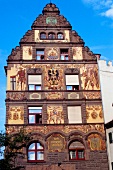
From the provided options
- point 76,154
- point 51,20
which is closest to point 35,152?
point 76,154

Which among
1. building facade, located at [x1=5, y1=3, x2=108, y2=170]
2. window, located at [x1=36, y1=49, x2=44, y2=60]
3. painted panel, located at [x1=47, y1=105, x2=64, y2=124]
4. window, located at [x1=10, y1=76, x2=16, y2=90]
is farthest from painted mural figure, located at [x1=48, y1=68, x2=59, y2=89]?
window, located at [x1=10, y1=76, x2=16, y2=90]

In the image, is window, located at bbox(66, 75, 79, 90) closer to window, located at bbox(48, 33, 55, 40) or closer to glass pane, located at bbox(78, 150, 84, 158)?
window, located at bbox(48, 33, 55, 40)

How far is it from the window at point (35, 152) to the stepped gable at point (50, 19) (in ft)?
35.5

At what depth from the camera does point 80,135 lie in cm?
2367

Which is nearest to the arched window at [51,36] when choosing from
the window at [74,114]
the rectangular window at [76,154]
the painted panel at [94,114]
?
the window at [74,114]

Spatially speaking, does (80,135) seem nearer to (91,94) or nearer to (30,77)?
(91,94)

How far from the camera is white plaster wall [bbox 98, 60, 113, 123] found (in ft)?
81.2

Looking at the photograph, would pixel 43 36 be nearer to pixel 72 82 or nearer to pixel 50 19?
pixel 50 19

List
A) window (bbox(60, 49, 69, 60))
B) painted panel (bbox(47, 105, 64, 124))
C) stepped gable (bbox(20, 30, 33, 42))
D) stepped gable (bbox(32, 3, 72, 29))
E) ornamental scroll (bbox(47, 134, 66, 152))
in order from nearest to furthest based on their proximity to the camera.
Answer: ornamental scroll (bbox(47, 134, 66, 152)), painted panel (bbox(47, 105, 64, 124)), window (bbox(60, 49, 69, 60)), stepped gable (bbox(20, 30, 33, 42)), stepped gable (bbox(32, 3, 72, 29))

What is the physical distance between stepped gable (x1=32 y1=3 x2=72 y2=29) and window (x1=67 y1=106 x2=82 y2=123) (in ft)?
25.8

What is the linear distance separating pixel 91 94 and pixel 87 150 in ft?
15.2

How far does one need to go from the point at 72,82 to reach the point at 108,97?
3247mm

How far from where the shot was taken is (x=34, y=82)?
25453 millimetres

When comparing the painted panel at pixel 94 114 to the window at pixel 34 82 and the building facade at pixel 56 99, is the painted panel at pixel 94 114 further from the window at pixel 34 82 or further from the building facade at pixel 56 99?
the window at pixel 34 82
